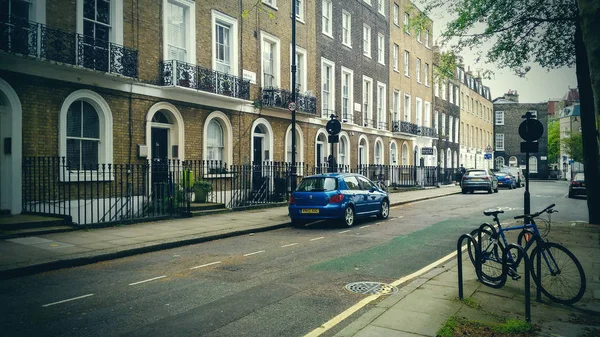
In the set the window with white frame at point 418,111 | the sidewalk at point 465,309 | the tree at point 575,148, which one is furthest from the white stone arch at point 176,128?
the tree at point 575,148

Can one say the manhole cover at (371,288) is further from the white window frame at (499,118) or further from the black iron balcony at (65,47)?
the white window frame at (499,118)

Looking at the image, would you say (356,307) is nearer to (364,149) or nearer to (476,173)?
(364,149)

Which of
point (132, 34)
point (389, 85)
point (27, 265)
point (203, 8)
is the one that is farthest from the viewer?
point (389, 85)

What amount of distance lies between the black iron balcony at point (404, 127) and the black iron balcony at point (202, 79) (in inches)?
734

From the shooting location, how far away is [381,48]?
110 ft

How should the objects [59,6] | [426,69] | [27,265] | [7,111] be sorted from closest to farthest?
[27,265], [7,111], [59,6], [426,69]

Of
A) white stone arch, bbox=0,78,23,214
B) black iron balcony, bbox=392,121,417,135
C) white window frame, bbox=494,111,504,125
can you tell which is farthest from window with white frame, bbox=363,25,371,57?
white window frame, bbox=494,111,504,125

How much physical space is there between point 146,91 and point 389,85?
76.6ft

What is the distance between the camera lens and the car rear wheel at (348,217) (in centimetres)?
1269

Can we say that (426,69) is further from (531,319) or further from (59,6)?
(531,319)

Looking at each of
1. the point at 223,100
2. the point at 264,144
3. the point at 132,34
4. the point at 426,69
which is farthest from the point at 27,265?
the point at 426,69

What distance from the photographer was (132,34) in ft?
47.9

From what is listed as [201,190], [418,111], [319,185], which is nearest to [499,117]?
[418,111]

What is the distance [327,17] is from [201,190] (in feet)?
51.2
